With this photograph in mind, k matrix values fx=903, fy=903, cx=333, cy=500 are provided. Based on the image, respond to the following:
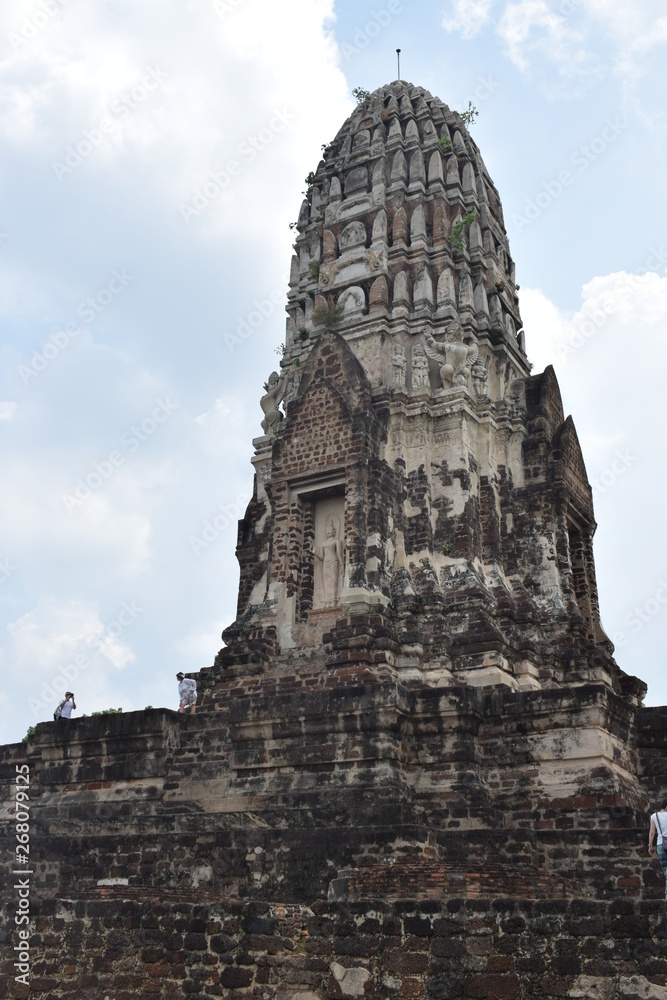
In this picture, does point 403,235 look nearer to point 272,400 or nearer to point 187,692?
point 272,400

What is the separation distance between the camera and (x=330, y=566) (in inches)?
621

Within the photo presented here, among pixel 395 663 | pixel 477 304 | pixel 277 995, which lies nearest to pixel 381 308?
pixel 477 304

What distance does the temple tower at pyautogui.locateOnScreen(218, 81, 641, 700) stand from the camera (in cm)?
1455

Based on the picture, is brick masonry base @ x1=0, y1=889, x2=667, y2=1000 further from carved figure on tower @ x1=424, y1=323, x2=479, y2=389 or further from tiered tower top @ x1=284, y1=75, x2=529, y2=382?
tiered tower top @ x1=284, y1=75, x2=529, y2=382

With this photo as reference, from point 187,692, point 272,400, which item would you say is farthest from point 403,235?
point 187,692

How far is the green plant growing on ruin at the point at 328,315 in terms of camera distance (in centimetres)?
1823

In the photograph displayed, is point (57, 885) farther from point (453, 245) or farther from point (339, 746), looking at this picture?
point (453, 245)

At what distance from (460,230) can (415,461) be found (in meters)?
5.90

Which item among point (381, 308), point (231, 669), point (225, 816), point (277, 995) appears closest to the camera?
point (277, 995)

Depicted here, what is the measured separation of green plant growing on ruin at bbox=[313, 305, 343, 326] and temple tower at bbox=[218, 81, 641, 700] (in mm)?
Answer: 29

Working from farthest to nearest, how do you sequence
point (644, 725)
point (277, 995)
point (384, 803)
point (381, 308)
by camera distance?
point (381, 308)
point (644, 725)
point (384, 803)
point (277, 995)

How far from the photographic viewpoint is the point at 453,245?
18.8m

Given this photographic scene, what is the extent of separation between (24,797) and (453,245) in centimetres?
1335

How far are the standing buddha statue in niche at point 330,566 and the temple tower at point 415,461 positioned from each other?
4 cm
